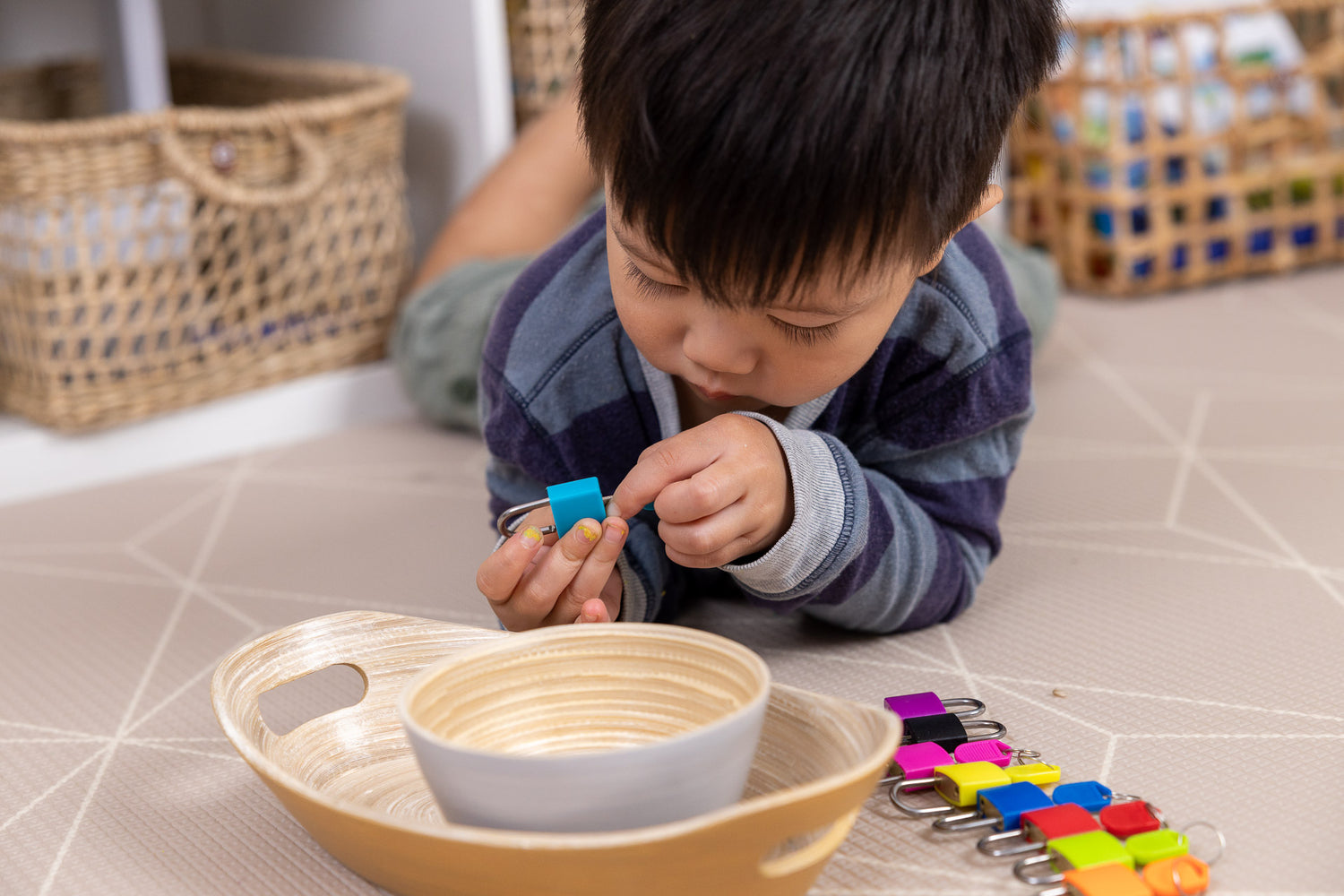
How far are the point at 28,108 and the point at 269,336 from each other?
1.46 ft

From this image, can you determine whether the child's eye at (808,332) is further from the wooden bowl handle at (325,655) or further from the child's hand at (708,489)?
the wooden bowl handle at (325,655)

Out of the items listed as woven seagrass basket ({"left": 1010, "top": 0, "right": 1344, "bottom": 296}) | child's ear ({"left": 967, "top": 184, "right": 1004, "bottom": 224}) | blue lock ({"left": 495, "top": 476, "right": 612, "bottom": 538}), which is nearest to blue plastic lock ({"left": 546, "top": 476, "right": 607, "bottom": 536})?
blue lock ({"left": 495, "top": 476, "right": 612, "bottom": 538})

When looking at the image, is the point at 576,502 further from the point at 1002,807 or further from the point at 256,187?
the point at 256,187

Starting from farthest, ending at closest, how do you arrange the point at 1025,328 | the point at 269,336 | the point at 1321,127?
the point at 1321,127
the point at 269,336
the point at 1025,328

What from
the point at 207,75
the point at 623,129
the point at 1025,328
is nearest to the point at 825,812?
Answer: the point at 623,129

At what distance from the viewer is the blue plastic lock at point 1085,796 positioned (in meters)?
0.56

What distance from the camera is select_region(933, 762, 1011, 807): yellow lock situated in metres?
0.56

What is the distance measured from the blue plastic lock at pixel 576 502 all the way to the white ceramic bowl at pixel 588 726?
0.23 feet

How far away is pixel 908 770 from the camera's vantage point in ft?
1.91

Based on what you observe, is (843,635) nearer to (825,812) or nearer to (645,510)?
(645,510)

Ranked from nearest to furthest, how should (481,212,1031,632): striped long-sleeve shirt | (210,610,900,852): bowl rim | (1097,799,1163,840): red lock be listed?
(210,610,900,852): bowl rim, (1097,799,1163,840): red lock, (481,212,1031,632): striped long-sleeve shirt

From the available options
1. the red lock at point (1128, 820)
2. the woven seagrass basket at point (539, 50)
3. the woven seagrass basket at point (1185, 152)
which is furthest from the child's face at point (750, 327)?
the woven seagrass basket at point (1185, 152)

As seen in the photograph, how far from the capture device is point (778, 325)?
56 cm

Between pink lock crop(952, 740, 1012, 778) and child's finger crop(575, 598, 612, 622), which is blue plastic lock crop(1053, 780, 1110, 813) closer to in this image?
pink lock crop(952, 740, 1012, 778)
